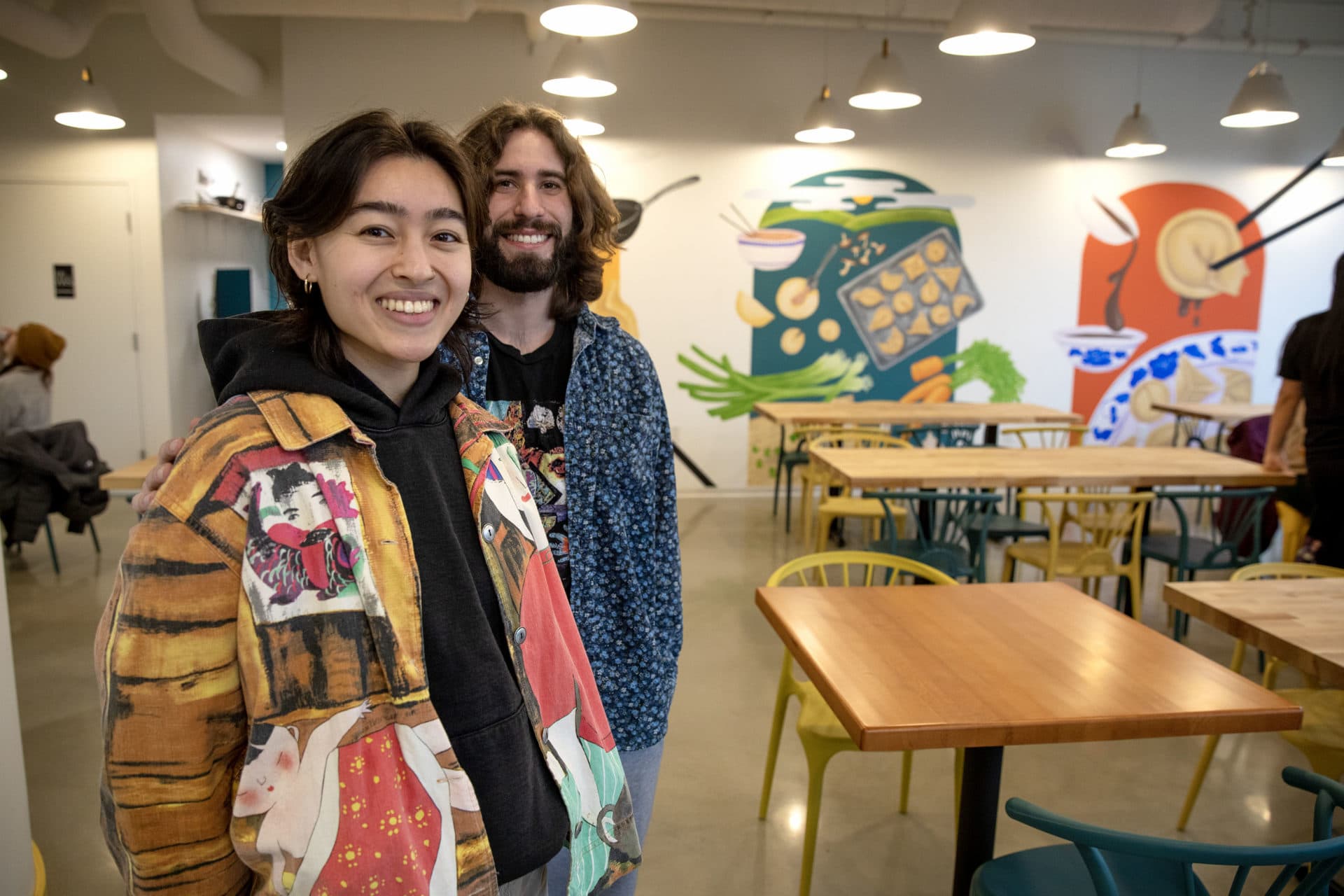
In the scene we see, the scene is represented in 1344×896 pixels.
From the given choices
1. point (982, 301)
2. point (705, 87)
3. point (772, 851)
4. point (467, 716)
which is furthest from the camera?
point (982, 301)

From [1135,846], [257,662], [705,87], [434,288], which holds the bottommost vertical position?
[1135,846]

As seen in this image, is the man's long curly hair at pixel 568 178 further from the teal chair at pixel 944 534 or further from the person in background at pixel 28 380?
the person in background at pixel 28 380

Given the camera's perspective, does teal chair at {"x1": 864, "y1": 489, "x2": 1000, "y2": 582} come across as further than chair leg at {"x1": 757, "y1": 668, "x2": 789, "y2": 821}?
Yes

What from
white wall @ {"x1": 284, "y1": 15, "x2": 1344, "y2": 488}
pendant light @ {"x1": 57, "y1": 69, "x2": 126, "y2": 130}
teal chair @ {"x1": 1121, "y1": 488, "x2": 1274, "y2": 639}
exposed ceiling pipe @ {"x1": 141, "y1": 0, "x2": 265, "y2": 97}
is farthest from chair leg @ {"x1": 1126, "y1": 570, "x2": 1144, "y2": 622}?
pendant light @ {"x1": 57, "y1": 69, "x2": 126, "y2": 130}

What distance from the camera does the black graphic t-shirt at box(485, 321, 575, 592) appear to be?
62.6 inches

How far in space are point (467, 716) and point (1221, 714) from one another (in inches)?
55.4

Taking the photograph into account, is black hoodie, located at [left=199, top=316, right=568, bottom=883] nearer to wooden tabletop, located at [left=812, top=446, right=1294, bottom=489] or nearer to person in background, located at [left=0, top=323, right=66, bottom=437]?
wooden tabletop, located at [left=812, top=446, right=1294, bottom=489]

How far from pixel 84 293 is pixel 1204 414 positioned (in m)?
8.45

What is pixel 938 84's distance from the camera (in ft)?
24.0

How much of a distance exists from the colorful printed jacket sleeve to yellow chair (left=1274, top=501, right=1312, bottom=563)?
4.43 meters

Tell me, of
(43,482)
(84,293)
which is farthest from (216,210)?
(43,482)

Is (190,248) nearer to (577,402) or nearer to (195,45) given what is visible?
(195,45)

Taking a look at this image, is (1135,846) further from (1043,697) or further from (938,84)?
(938,84)

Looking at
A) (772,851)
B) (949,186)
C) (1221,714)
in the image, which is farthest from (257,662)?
(949,186)
